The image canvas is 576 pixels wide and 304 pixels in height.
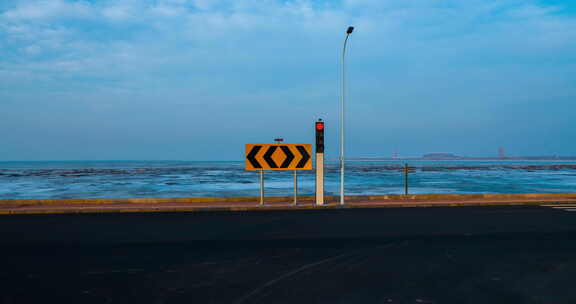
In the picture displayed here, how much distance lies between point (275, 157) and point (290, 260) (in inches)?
308

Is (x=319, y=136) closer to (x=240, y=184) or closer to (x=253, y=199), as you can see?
(x=253, y=199)

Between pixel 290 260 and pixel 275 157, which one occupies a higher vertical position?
pixel 275 157

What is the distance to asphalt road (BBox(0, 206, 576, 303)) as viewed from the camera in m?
4.66

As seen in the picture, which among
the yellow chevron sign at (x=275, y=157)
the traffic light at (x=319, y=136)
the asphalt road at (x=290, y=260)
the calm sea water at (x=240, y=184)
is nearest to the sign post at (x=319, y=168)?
the traffic light at (x=319, y=136)

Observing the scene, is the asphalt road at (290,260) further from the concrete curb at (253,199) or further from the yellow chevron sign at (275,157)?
the yellow chevron sign at (275,157)

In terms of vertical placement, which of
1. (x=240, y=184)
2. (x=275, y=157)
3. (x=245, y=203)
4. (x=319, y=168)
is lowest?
(x=240, y=184)

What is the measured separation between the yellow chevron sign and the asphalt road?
11.2ft

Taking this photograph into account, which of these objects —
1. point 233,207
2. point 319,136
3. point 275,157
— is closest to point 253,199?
point 233,207

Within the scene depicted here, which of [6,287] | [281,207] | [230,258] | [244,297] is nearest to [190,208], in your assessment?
[281,207]

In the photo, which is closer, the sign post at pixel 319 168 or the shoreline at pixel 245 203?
the shoreline at pixel 245 203

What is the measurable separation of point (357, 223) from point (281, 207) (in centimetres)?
395

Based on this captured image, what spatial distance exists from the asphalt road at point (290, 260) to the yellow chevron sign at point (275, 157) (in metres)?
3.40

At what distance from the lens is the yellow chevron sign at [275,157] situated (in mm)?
13875

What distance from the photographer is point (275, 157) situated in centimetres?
1391
